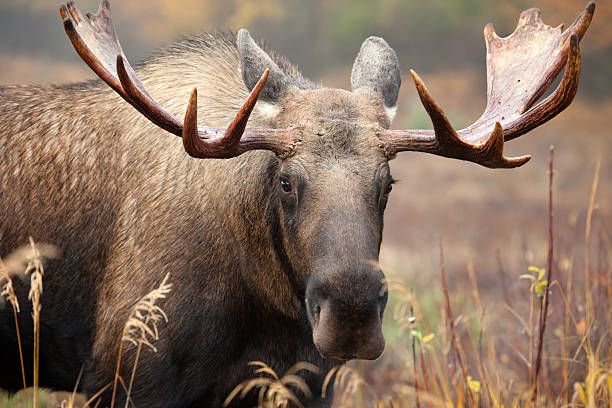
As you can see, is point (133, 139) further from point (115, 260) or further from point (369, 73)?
point (369, 73)

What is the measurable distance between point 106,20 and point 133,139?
0.55 m

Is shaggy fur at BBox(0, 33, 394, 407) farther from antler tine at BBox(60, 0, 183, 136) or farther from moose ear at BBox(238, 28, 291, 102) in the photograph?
antler tine at BBox(60, 0, 183, 136)

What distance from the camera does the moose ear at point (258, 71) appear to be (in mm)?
3295

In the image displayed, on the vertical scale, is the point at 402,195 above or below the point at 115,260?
above

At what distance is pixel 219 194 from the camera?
3.36 m

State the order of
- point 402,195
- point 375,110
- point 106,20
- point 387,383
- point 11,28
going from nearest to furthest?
1. point 375,110
2. point 106,20
3. point 387,383
4. point 402,195
5. point 11,28

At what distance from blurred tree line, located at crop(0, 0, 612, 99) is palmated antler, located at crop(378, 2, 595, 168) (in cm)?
905

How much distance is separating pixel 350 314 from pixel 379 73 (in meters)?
1.40

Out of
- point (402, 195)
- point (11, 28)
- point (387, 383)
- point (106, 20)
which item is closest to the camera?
point (106, 20)

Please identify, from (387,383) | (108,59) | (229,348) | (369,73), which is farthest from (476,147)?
(387,383)

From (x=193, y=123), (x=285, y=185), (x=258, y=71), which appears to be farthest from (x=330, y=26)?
(x=193, y=123)

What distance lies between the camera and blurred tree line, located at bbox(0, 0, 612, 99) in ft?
42.4

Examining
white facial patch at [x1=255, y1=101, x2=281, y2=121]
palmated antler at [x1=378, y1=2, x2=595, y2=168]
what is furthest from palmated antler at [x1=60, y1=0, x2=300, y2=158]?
palmated antler at [x1=378, y1=2, x2=595, y2=168]

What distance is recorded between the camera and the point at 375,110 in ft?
10.6
